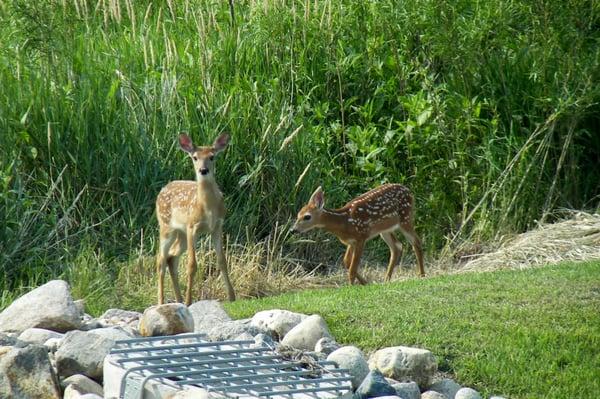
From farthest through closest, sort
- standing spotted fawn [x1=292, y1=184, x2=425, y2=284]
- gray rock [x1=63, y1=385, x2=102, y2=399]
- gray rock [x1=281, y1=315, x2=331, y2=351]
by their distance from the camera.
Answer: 1. standing spotted fawn [x1=292, y1=184, x2=425, y2=284]
2. gray rock [x1=281, y1=315, x2=331, y2=351]
3. gray rock [x1=63, y1=385, x2=102, y2=399]

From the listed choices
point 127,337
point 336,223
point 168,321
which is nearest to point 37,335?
point 127,337

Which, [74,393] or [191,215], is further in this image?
[191,215]

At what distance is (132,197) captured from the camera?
12.4 metres

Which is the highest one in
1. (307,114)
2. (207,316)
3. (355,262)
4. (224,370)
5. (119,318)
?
(224,370)

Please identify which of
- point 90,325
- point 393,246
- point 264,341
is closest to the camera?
point 264,341

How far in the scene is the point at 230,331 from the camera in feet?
27.2

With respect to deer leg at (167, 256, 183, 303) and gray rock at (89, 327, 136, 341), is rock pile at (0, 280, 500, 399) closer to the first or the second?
gray rock at (89, 327, 136, 341)

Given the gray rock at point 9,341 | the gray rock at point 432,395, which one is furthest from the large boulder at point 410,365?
the gray rock at point 9,341

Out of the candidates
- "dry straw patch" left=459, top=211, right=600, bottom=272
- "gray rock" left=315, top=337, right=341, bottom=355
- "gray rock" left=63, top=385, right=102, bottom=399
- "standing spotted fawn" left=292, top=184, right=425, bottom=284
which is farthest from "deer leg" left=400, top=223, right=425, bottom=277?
"gray rock" left=63, top=385, right=102, bottom=399

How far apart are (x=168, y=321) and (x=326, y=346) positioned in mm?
1114

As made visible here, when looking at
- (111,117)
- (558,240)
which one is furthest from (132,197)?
(558,240)

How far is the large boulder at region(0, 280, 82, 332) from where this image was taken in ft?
28.9

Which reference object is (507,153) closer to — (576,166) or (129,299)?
(576,166)

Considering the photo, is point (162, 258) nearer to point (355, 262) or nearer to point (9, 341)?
point (355, 262)
